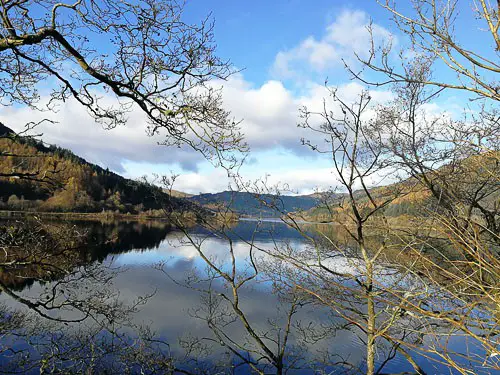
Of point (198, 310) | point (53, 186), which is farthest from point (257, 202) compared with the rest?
point (198, 310)

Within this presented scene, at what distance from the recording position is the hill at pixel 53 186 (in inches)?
154

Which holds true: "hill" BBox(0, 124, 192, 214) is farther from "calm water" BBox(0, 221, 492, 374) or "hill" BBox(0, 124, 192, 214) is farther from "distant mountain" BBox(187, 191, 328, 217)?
"calm water" BBox(0, 221, 492, 374)

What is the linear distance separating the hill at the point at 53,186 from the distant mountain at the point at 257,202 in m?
0.73

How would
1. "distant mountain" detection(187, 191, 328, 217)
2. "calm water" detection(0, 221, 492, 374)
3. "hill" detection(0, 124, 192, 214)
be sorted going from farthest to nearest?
"calm water" detection(0, 221, 492, 374) < "distant mountain" detection(187, 191, 328, 217) < "hill" detection(0, 124, 192, 214)

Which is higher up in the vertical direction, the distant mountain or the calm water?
the distant mountain

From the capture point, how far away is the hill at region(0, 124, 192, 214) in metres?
3.90

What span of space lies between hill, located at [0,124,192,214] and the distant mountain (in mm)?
731

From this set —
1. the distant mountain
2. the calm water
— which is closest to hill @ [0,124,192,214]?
the distant mountain

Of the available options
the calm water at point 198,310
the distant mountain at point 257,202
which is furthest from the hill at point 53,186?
the calm water at point 198,310

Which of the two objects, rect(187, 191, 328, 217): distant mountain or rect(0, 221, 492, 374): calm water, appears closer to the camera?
rect(187, 191, 328, 217): distant mountain

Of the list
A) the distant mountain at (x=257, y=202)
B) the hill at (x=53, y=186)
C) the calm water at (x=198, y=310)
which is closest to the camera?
the hill at (x=53, y=186)

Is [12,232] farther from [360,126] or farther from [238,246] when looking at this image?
[238,246]

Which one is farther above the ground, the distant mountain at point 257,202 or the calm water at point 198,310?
the distant mountain at point 257,202

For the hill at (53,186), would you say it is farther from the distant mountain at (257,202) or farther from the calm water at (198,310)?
the calm water at (198,310)
